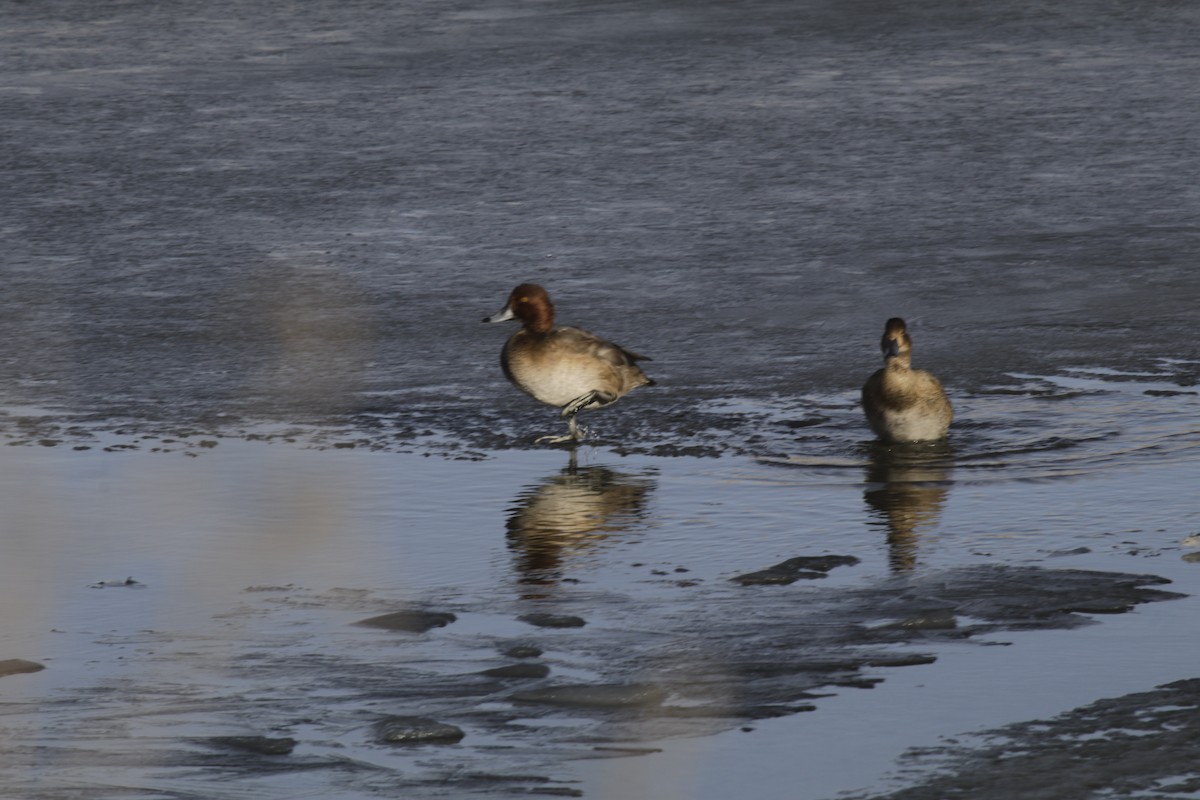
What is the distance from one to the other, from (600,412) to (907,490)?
1.99m

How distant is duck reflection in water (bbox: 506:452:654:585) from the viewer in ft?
23.6

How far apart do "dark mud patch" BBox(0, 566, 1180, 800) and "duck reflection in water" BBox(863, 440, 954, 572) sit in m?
0.46

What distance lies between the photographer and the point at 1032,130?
1564cm

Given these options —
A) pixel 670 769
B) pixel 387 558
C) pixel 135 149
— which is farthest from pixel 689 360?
pixel 135 149

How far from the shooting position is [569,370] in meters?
9.18

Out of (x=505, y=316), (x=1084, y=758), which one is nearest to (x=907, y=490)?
(x=505, y=316)

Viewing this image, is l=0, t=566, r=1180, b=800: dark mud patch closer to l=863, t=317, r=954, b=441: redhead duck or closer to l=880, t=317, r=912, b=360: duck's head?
l=863, t=317, r=954, b=441: redhead duck

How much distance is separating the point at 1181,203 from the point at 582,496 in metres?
6.66

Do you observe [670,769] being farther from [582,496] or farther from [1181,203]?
[1181,203]

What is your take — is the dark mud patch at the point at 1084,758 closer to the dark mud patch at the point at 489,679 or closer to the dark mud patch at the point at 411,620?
the dark mud patch at the point at 489,679

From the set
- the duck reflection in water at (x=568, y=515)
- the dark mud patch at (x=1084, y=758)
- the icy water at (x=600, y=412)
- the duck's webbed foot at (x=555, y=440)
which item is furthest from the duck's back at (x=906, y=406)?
the dark mud patch at (x=1084, y=758)

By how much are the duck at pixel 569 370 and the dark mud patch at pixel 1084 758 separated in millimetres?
3990

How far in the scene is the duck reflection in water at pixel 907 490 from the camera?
24.1ft

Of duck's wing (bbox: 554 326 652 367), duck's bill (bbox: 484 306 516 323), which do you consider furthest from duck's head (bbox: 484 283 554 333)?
duck's wing (bbox: 554 326 652 367)
